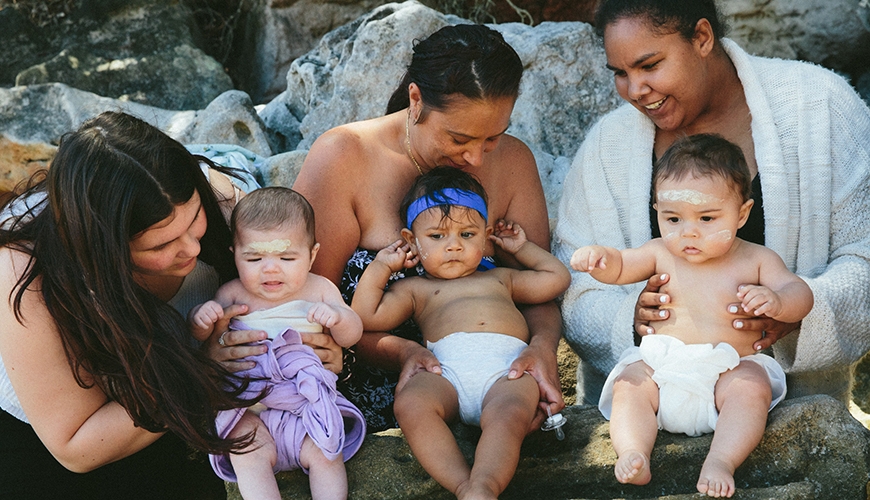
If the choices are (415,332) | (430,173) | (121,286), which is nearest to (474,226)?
(430,173)

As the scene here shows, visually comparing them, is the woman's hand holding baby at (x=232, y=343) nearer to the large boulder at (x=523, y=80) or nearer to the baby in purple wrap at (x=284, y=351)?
the baby in purple wrap at (x=284, y=351)

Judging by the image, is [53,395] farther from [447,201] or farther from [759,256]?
[759,256]

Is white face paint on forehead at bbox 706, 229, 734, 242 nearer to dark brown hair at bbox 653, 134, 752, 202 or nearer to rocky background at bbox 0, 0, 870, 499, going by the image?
dark brown hair at bbox 653, 134, 752, 202

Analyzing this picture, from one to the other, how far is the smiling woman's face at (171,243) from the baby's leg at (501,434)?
37.3 inches

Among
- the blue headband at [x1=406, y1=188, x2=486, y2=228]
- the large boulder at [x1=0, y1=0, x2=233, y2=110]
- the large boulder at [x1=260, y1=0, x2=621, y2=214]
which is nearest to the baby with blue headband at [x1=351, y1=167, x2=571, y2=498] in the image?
the blue headband at [x1=406, y1=188, x2=486, y2=228]

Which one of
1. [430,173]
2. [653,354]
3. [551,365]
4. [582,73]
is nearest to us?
[653,354]

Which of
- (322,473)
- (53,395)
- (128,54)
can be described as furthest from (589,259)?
(128,54)

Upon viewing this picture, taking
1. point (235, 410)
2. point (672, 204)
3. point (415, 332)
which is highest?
point (672, 204)

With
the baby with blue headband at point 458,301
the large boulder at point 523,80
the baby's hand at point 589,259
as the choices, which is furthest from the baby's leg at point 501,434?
the large boulder at point 523,80

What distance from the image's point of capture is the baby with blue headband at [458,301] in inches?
103

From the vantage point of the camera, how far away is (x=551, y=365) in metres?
2.84

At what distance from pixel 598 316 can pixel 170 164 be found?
153cm

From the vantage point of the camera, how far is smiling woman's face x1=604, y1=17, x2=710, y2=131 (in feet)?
9.93

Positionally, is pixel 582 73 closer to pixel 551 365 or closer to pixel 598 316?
pixel 598 316
